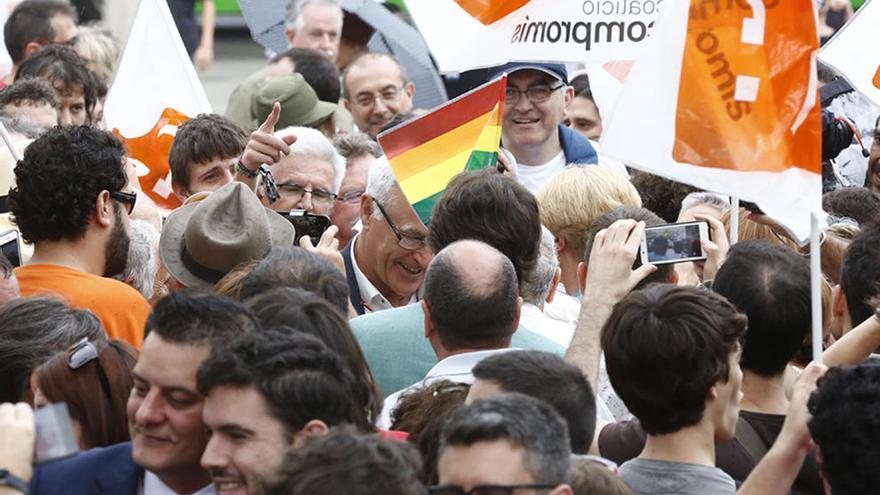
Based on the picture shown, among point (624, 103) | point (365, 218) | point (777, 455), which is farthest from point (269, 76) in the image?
point (777, 455)

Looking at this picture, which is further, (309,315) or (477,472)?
(309,315)

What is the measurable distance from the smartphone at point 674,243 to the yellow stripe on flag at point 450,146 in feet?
2.95

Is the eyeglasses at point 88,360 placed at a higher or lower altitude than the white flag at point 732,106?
lower

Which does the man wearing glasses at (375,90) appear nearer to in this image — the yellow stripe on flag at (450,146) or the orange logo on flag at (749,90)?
the yellow stripe on flag at (450,146)

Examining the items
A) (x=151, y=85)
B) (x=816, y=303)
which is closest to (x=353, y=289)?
(x=816, y=303)

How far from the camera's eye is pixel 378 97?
375 inches

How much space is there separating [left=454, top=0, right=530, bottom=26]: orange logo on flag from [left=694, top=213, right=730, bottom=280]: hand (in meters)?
1.61

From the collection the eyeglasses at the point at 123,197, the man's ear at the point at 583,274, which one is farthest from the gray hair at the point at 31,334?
the man's ear at the point at 583,274

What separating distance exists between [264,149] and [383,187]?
0.62 meters

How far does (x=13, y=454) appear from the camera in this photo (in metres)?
3.43

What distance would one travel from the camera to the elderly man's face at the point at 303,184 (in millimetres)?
6809

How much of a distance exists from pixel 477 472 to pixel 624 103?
6.26ft

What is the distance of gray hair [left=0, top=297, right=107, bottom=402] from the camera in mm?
4461

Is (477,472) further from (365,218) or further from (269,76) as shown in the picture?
(269,76)
